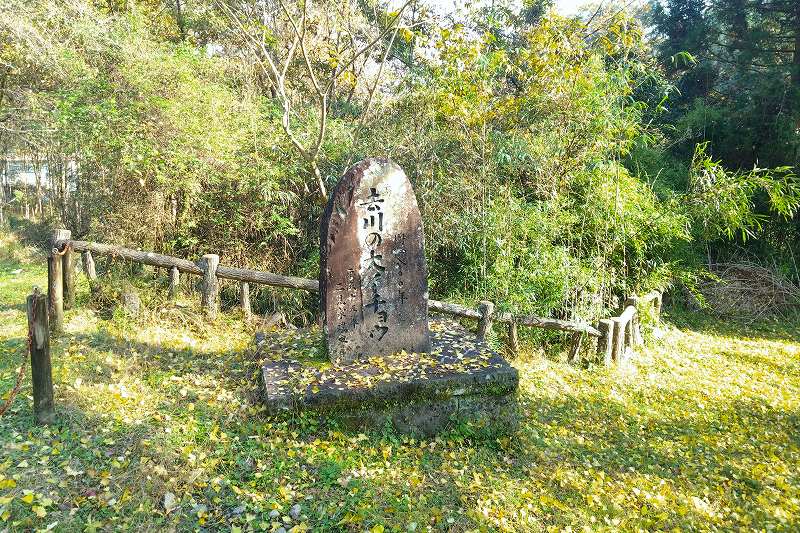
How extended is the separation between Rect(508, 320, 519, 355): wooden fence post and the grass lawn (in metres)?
0.47

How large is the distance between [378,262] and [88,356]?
10.3ft

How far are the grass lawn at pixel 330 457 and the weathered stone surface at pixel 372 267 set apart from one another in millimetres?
944

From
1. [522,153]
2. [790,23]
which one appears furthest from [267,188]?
[790,23]

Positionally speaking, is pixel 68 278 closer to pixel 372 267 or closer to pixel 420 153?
pixel 372 267

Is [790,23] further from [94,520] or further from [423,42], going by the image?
[94,520]

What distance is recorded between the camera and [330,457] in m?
3.91

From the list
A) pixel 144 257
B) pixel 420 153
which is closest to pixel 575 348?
pixel 420 153

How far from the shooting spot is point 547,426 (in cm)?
503

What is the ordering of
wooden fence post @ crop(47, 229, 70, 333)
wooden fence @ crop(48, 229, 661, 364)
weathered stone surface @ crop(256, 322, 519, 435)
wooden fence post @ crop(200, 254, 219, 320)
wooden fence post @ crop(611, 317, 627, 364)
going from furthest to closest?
wooden fence post @ crop(611, 317, 627, 364) → wooden fence post @ crop(200, 254, 219, 320) → wooden fence @ crop(48, 229, 661, 364) → wooden fence post @ crop(47, 229, 70, 333) → weathered stone surface @ crop(256, 322, 519, 435)

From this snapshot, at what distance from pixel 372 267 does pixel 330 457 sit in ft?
5.62

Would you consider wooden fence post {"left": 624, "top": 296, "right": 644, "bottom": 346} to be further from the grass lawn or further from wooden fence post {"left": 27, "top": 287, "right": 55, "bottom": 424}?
wooden fence post {"left": 27, "top": 287, "right": 55, "bottom": 424}

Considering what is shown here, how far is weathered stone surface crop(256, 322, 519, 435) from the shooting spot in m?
4.22

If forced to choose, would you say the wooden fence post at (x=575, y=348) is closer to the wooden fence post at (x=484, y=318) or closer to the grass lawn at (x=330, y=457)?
the grass lawn at (x=330, y=457)

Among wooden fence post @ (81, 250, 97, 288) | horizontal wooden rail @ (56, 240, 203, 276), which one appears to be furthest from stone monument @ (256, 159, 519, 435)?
wooden fence post @ (81, 250, 97, 288)
